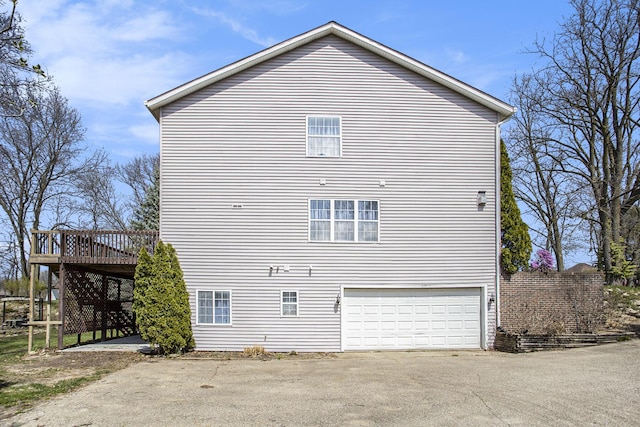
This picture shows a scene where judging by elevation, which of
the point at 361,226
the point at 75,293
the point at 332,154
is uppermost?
the point at 332,154

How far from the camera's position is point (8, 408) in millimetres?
10023

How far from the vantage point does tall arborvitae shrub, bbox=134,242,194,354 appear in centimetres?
1609

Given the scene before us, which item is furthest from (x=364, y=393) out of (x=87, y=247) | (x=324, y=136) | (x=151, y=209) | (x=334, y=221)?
(x=151, y=209)

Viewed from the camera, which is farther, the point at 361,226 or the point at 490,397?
the point at 361,226

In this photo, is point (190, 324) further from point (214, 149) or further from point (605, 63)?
point (605, 63)

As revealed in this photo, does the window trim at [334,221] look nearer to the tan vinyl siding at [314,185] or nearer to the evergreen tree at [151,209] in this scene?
the tan vinyl siding at [314,185]

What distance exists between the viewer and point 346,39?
1783 cm

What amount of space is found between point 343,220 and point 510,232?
5.19 meters

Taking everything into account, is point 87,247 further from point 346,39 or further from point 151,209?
point 151,209

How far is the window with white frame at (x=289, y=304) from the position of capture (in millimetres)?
17130

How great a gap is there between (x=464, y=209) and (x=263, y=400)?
9.70 m

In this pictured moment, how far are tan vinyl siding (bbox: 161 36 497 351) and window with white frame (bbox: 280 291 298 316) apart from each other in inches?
6.3

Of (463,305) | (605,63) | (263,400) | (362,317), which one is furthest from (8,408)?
(605,63)

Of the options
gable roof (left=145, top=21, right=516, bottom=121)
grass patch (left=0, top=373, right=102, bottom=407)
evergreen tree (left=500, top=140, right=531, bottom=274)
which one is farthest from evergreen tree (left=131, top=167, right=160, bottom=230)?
evergreen tree (left=500, top=140, right=531, bottom=274)
